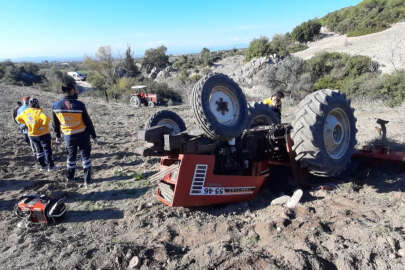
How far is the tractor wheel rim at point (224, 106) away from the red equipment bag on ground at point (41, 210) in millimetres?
2506

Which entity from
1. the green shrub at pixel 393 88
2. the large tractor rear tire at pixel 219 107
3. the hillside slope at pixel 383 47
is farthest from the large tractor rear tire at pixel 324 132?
the hillside slope at pixel 383 47

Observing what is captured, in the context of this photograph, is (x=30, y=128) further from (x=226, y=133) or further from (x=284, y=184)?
(x=284, y=184)

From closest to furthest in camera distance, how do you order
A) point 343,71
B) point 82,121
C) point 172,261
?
point 172,261
point 82,121
point 343,71

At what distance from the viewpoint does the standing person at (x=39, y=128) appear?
18.6 ft

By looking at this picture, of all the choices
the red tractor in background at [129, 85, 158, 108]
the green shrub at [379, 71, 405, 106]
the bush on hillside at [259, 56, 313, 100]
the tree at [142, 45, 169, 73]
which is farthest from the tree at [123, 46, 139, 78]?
the green shrub at [379, 71, 405, 106]

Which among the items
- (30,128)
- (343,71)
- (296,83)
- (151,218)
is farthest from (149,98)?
(151,218)

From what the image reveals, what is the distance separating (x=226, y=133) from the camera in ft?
11.2

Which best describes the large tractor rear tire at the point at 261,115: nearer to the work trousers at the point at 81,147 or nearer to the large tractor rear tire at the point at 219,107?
the large tractor rear tire at the point at 219,107

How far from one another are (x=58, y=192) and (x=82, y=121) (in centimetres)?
132

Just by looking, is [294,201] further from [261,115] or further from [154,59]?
[154,59]

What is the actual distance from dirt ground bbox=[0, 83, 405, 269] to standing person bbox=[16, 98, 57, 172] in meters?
0.74

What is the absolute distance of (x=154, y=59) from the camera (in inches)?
1901

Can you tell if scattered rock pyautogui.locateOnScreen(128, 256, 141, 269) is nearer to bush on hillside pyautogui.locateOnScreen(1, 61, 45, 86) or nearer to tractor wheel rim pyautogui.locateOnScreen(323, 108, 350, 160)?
tractor wheel rim pyautogui.locateOnScreen(323, 108, 350, 160)

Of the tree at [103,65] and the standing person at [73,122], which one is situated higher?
the tree at [103,65]
